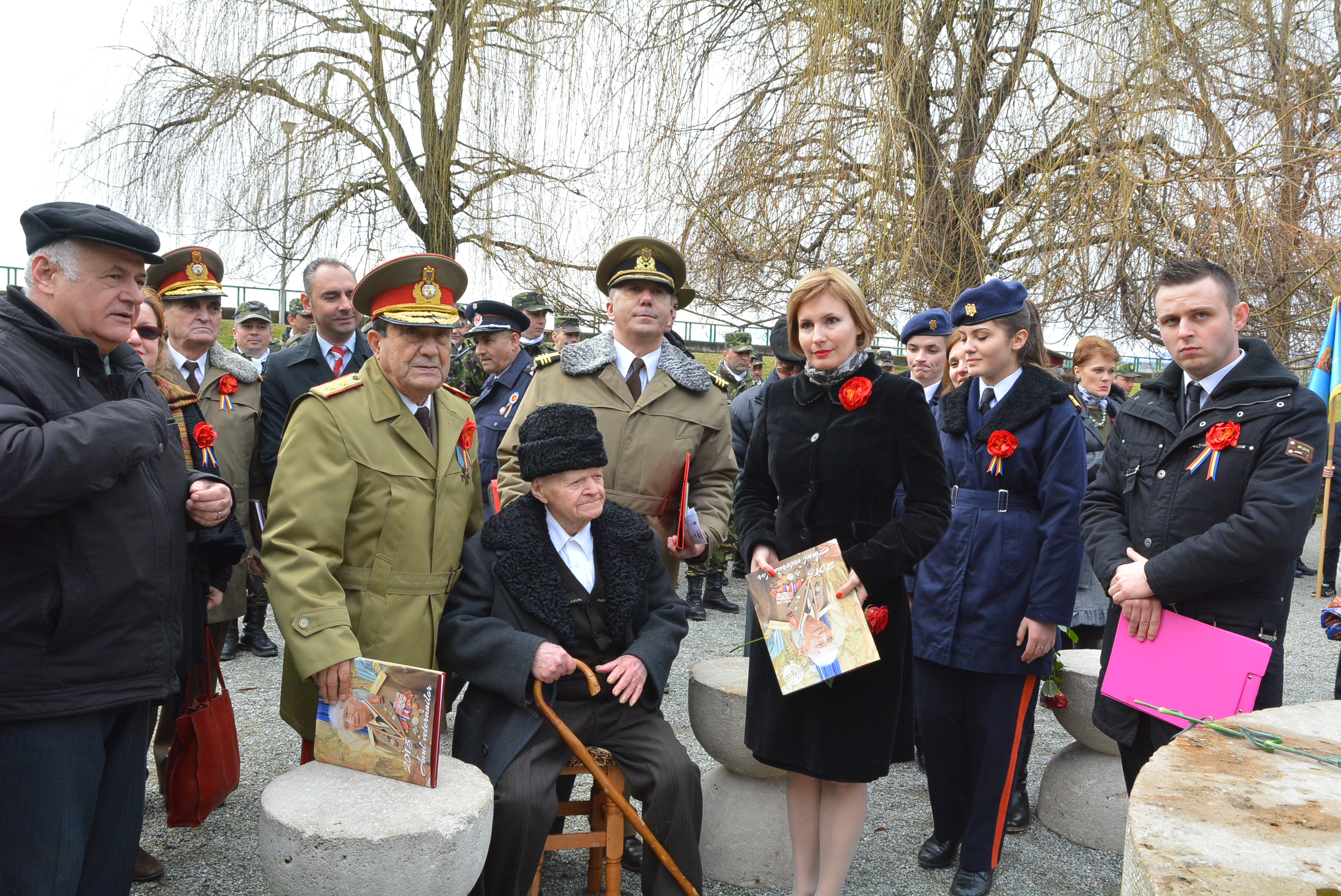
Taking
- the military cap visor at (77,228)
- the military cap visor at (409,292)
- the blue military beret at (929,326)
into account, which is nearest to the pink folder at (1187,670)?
the military cap visor at (409,292)

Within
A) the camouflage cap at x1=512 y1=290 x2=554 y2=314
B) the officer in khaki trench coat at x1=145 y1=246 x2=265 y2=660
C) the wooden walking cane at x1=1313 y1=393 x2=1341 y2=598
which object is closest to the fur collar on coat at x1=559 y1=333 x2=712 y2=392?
the officer in khaki trench coat at x1=145 y1=246 x2=265 y2=660

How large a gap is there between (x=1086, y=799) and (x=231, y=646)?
16.1 ft

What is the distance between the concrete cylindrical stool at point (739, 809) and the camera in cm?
341

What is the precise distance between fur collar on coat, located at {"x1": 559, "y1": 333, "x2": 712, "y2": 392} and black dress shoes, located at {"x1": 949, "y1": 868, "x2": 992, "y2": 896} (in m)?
1.91

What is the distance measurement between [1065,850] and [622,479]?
2.20m

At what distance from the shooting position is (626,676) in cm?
298

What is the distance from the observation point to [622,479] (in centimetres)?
364

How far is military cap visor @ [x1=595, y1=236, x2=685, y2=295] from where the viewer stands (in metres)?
3.69

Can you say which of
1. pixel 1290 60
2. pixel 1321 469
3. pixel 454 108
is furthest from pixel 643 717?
pixel 1290 60

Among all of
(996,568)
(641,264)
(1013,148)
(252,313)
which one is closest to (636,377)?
(641,264)

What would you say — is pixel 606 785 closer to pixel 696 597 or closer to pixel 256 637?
pixel 256 637

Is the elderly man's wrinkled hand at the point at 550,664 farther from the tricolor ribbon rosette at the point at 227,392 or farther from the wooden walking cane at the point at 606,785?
the tricolor ribbon rosette at the point at 227,392

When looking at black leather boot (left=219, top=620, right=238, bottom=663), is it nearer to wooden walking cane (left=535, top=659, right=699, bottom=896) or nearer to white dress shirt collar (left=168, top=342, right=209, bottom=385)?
white dress shirt collar (left=168, top=342, right=209, bottom=385)

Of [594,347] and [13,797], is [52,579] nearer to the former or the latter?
[13,797]
